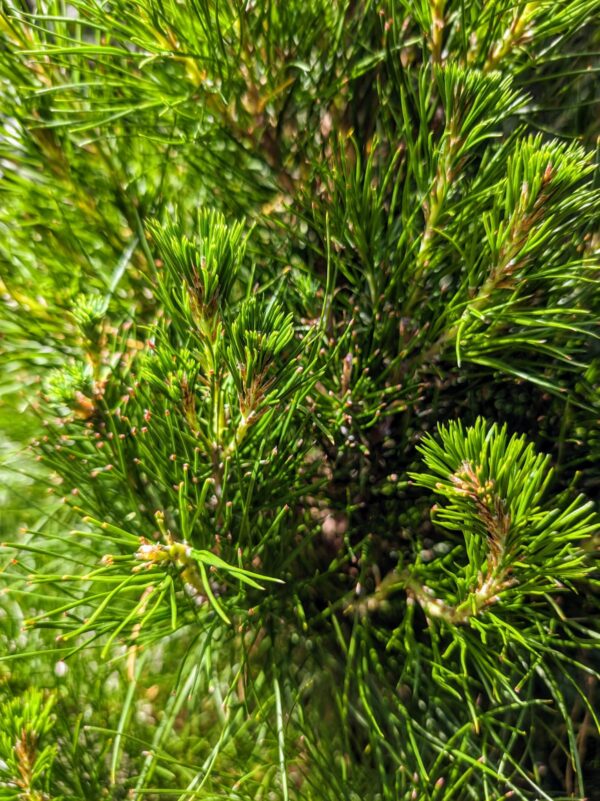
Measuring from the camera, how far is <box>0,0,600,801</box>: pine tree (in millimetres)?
347

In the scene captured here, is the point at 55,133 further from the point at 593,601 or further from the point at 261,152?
the point at 593,601

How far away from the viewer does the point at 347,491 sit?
18.6 inches

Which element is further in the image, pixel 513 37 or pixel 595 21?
pixel 595 21

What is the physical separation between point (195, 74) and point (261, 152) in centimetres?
6

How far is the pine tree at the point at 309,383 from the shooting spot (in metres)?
0.35

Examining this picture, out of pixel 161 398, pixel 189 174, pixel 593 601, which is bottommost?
pixel 593 601

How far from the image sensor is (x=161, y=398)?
0.38 meters

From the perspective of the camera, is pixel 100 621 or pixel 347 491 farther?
pixel 347 491

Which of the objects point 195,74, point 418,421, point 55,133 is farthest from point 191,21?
point 418,421

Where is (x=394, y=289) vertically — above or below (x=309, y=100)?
below

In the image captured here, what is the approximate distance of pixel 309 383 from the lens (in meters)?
0.37

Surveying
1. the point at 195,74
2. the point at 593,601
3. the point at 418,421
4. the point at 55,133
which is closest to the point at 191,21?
the point at 195,74

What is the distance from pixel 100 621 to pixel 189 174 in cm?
31

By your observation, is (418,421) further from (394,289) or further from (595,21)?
(595,21)
